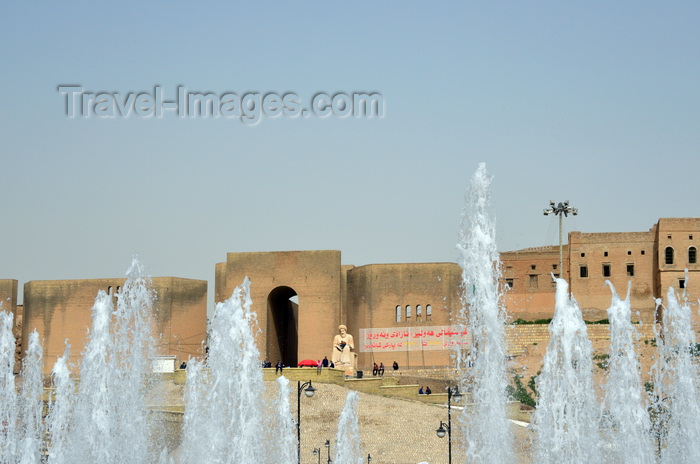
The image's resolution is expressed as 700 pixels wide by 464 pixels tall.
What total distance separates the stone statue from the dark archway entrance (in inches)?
178

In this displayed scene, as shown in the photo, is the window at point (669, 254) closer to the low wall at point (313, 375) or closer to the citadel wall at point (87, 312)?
the low wall at point (313, 375)

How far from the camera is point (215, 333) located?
2044cm

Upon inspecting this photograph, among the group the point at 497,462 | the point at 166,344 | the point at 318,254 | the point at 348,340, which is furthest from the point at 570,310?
the point at 166,344

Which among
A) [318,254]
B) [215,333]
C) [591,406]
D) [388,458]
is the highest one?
[318,254]

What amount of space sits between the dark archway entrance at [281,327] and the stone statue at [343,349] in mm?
4530

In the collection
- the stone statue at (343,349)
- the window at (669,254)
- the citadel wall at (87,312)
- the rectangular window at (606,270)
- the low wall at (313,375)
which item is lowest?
the low wall at (313,375)

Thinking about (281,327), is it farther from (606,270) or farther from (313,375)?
(606,270)

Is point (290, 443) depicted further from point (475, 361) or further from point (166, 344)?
point (166, 344)

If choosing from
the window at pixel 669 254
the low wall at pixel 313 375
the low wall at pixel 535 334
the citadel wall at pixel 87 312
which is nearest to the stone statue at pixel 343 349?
the low wall at pixel 313 375

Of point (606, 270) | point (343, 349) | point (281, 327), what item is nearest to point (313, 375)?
point (343, 349)

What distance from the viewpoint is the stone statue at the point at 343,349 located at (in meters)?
38.8

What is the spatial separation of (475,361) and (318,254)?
24938 mm

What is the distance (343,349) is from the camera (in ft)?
128

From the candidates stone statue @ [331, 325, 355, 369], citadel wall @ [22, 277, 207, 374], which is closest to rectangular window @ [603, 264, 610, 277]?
stone statue @ [331, 325, 355, 369]
